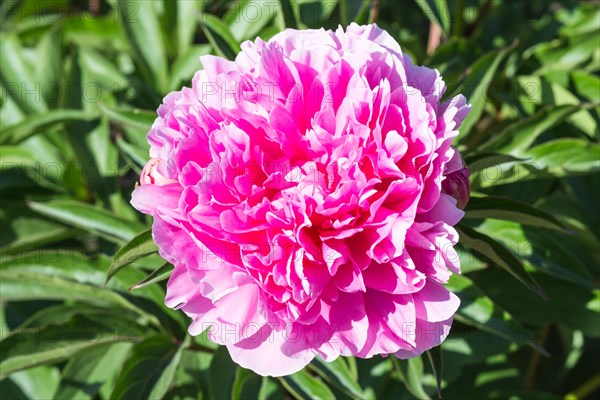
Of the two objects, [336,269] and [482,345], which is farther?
[482,345]

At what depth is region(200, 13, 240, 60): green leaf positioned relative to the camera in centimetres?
125

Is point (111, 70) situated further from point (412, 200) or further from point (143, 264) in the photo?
point (412, 200)

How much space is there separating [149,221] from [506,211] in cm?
75

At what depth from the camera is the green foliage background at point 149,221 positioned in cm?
126

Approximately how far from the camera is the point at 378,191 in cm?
93

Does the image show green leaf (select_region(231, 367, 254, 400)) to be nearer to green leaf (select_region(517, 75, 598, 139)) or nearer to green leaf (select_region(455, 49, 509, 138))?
green leaf (select_region(455, 49, 509, 138))

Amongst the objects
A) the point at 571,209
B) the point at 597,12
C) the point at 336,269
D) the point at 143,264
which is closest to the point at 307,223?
the point at 336,269

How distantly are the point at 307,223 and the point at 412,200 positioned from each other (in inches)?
5.2

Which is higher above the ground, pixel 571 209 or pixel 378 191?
pixel 378 191

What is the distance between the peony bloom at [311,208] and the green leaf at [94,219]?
1.37 ft

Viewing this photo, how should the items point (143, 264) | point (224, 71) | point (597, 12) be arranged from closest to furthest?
point (224, 71) < point (143, 264) < point (597, 12)

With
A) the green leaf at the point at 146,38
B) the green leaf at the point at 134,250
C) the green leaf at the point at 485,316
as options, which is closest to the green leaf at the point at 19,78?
the green leaf at the point at 146,38

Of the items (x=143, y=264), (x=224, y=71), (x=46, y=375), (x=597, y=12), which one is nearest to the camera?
(x=224, y=71)

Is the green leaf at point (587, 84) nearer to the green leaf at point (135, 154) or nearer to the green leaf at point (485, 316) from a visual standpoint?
the green leaf at point (485, 316)
